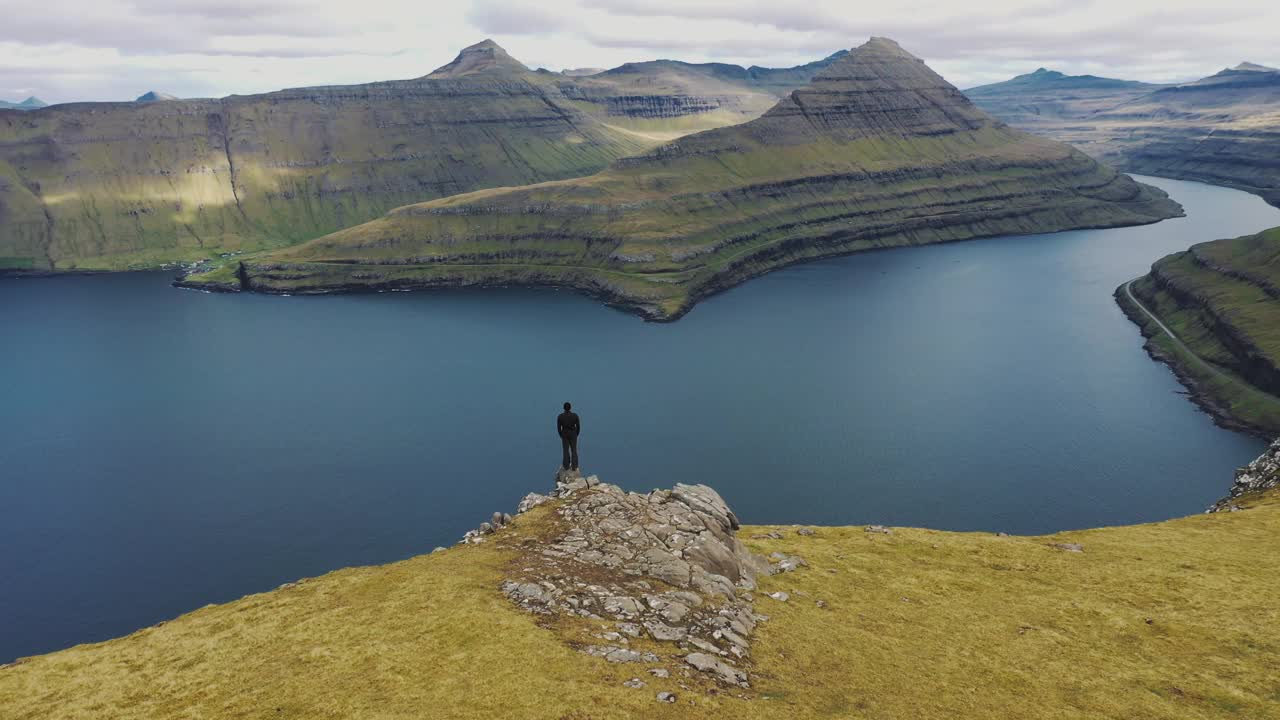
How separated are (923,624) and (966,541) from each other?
18963mm

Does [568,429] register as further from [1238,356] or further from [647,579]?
[1238,356]

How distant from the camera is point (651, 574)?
1833 inches

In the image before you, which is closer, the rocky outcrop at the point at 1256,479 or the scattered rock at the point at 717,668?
the scattered rock at the point at 717,668

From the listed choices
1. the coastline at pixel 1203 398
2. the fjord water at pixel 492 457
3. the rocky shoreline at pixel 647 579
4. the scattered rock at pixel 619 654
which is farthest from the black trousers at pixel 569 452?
the coastline at pixel 1203 398

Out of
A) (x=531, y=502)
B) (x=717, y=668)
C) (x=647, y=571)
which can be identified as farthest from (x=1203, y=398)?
(x=717, y=668)

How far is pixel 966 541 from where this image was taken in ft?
206

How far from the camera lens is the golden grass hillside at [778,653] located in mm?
34781

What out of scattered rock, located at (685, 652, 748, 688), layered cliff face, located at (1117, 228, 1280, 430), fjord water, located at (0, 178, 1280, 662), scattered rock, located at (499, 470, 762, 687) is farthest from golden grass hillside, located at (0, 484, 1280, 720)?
layered cliff face, located at (1117, 228, 1280, 430)

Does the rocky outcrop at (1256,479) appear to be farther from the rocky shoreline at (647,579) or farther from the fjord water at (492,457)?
the rocky shoreline at (647,579)

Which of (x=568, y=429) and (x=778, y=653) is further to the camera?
(x=568, y=429)

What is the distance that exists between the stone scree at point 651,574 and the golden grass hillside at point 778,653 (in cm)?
156

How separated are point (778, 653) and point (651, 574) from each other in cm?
903

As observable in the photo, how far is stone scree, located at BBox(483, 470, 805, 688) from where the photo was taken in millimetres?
40094

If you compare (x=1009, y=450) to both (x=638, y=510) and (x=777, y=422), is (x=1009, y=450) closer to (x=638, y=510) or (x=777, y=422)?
(x=777, y=422)
